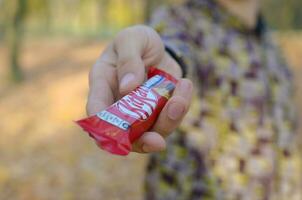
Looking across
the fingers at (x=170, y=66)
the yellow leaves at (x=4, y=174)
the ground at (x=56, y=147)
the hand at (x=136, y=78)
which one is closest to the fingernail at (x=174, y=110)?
the hand at (x=136, y=78)

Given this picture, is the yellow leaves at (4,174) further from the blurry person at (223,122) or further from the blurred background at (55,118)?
the blurry person at (223,122)

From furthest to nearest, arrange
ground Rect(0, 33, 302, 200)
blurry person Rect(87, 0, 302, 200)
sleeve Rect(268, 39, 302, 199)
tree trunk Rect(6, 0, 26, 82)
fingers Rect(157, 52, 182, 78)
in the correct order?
tree trunk Rect(6, 0, 26, 82), ground Rect(0, 33, 302, 200), sleeve Rect(268, 39, 302, 199), blurry person Rect(87, 0, 302, 200), fingers Rect(157, 52, 182, 78)

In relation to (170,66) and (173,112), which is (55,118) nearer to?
(170,66)

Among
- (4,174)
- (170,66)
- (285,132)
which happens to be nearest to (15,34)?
(4,174)

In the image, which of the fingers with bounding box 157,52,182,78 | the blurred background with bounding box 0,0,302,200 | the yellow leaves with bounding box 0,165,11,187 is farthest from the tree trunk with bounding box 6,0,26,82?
the fingers with bounding box 157,52,182,78

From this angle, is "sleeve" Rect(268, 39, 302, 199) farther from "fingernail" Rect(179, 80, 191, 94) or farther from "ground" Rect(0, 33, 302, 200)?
"ground" Rect(0, 33, 302, 200)
